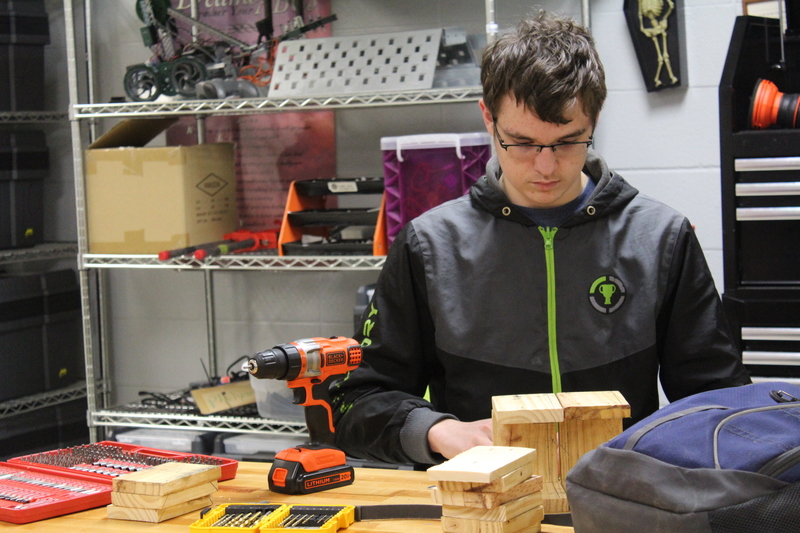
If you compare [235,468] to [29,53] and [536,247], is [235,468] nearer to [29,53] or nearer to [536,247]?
[536,247]

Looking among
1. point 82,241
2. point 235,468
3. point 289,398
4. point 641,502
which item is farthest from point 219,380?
point 641,502

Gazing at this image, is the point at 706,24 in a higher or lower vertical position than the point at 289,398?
higher

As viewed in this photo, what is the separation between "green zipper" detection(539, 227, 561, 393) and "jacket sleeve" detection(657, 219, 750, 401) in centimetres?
18

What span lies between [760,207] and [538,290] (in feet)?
2.99

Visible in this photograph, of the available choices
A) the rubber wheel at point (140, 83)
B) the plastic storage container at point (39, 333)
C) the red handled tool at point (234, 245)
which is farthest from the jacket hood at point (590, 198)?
the plastic storage container at point (39, 333)

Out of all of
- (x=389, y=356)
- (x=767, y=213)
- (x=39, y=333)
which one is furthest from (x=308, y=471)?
(x=39, y=333)

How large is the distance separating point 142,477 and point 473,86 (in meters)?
1.44

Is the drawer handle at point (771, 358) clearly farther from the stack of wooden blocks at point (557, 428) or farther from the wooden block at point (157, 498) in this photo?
the wooden block at point (157, 498)

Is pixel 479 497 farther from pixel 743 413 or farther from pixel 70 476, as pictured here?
pixel 70 476

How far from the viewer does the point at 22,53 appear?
2.95 metres

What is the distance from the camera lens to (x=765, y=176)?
203cm

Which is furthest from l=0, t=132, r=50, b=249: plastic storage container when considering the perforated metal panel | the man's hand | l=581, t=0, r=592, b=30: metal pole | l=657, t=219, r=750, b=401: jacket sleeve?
l=657, t=219, r=750, b=401: jacket sleeve

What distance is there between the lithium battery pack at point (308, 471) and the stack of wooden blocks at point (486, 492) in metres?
0.34

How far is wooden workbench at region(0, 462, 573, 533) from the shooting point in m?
1.06
